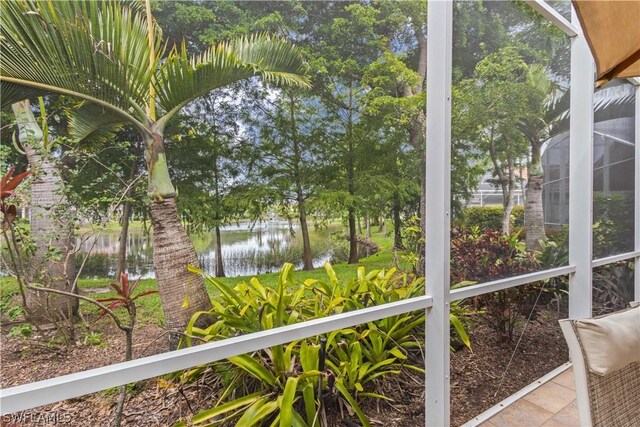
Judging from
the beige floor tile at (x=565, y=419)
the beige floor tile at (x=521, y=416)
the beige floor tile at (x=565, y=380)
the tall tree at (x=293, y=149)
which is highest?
the tall tree at (x=293, y=149)

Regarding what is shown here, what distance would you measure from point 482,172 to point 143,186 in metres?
2.44

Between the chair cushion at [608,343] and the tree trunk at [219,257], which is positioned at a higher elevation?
the tree trunk at [219,257]

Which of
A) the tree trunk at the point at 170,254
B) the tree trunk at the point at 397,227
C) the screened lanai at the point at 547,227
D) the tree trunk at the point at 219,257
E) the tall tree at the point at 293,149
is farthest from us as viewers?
the tree trunk at the point at 397,227

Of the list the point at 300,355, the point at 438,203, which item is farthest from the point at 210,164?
the point at 438,203

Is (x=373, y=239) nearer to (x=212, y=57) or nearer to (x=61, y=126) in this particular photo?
(x=212, y=57)

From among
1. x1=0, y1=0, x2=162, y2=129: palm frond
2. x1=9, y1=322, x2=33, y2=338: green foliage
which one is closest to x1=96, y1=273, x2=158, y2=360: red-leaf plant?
x1=9, y1=322, x2=33, y2=338: green foliage

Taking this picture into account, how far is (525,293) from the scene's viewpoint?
10.2 feet

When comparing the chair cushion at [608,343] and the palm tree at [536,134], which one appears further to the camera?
the palm tree at [536,134]

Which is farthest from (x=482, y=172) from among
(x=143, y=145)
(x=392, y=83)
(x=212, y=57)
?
(x=143, y=145)

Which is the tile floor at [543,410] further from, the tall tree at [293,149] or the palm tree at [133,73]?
the palm tree at [133,73]

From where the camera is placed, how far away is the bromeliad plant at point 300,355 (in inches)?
69.7

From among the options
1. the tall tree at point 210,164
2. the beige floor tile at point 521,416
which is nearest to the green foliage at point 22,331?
the tall tree at point 210,164

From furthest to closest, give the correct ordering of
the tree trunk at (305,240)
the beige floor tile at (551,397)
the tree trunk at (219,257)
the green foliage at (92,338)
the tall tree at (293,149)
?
the beige floor tile at (551,397), the tree trunk at (305,240), the tall tree at (293,149), the tree trunk at (219,257), the green foliage at (92,338)

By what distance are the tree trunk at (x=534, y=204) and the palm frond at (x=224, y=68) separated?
2.36 meters
